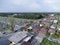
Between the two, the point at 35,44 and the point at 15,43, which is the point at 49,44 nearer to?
the point at 35,44

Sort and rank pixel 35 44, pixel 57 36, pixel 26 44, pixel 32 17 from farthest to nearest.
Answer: pixel 32 17 → pixel 57 36 → pixel 35 44 → pixel 26 44

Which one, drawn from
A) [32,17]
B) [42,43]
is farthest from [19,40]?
[32,17]

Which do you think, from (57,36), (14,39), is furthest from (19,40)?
(57,36)

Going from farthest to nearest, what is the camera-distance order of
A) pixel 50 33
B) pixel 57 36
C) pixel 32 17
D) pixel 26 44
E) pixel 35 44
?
1. pixel 32 17
2. pixel 50 33
3. pixel 57 36
4. pixel 35 44
5. pixel 26 44

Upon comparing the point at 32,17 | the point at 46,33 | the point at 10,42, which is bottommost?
the point at 32,17

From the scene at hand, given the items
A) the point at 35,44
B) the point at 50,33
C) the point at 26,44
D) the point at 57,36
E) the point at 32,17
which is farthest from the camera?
the point at 32,17

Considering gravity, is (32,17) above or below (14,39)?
below

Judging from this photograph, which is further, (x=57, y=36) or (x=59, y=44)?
(x=57, y=36)

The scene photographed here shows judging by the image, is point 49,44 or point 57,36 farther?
point 57,36

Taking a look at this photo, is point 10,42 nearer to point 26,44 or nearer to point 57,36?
point 26,44
